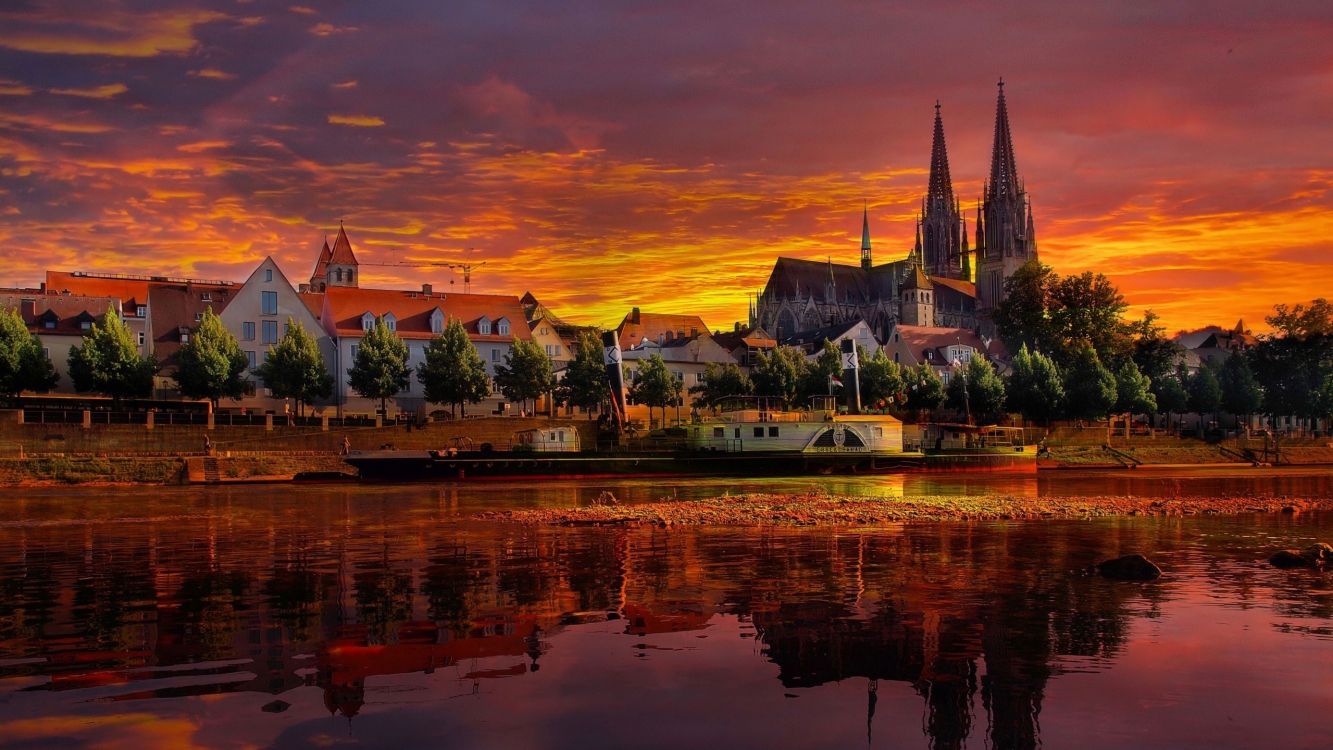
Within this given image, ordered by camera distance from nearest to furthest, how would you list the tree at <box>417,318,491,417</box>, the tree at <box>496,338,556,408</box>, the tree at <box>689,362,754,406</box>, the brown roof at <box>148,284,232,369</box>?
the tree at <box>417,318,491,417</box>, the brown roof at <box>148,284,232,369</box>, the tree at <box>496,338,556,408</box>, the tree at <box>689,362,754,406</box>

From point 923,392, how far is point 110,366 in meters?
72.4

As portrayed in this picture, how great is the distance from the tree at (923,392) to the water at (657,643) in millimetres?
81047

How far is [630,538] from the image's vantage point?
2947 centimetres

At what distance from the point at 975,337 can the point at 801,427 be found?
93523mm

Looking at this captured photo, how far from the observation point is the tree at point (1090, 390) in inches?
4168

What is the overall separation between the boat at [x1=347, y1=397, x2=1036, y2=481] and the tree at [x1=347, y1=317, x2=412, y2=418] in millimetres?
16758

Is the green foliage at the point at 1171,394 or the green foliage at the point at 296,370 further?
the green foliage at the point at 1171,394

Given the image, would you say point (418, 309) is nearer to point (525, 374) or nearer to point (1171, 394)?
point (525, 374)

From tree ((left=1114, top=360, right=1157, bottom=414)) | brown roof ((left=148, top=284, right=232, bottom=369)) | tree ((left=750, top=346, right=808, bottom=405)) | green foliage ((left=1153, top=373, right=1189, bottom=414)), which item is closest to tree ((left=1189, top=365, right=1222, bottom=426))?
green foliage ((left=1153, top=373, right=1189, bottom=414))

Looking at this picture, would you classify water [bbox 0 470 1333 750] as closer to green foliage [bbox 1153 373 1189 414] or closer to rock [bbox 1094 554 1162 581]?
rock [bbox 1094 554 1162 581]

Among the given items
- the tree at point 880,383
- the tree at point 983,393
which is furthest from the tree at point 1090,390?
the tree at point 880,383

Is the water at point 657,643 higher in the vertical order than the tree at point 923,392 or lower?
lower

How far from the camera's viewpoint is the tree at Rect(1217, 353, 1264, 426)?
4523 inches

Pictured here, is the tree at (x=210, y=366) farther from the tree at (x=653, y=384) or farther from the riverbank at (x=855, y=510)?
the riverbank at (x=855, y=510)
